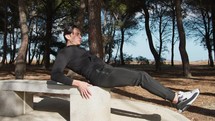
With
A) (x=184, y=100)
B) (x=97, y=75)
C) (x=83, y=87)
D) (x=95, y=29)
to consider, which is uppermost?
(x=95, y=29)

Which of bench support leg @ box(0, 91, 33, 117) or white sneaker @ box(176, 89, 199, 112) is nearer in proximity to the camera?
white sneaker @ box(176, 89, 199, 112)

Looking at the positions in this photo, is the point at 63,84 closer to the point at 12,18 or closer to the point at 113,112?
the point at 113,112

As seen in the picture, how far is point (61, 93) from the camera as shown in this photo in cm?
600

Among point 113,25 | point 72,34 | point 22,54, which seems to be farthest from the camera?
point 113,25

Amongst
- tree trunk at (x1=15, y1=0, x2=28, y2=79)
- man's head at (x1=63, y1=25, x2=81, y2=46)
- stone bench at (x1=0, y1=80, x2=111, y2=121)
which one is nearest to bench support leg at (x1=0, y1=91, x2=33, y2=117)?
stone bench at (x1=0, y1=80, x2=111, y2=121)

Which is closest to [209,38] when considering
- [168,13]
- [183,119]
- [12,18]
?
[168,13]

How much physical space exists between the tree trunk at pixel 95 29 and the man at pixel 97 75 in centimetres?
791

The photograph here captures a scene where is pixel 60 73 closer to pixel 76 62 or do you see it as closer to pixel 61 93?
pixel 76 62

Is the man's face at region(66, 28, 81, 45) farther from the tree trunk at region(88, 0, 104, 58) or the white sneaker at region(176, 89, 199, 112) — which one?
the tree trunk at region(88, 0, 104, 58)

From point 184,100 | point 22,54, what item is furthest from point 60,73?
point 22,54

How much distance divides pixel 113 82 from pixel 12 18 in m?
34.0

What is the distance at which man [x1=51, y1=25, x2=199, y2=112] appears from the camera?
5.58m

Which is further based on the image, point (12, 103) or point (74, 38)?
point (12, 103)

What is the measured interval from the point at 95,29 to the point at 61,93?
27.1 ft
